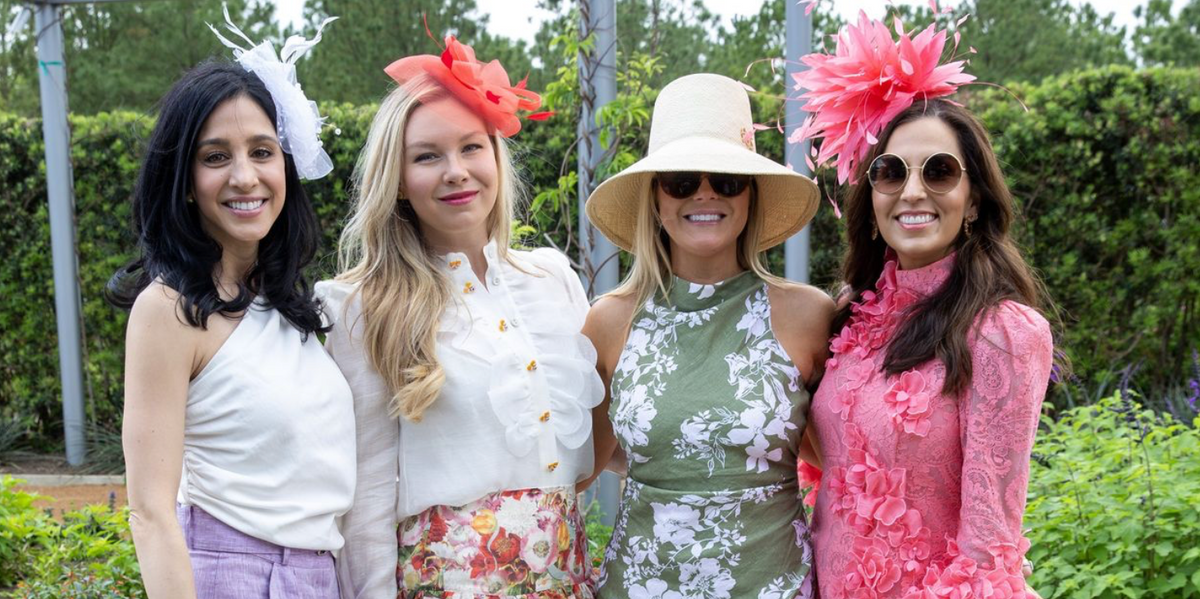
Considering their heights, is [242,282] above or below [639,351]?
above

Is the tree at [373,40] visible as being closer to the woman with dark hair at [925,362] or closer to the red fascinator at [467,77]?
the red fascinator at [467,77]

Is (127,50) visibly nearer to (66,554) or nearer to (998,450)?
(66,554)

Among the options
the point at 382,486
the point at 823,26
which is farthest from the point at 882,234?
the point at 823,26

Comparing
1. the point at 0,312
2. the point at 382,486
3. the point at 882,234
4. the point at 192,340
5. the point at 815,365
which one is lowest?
the point at 0,312

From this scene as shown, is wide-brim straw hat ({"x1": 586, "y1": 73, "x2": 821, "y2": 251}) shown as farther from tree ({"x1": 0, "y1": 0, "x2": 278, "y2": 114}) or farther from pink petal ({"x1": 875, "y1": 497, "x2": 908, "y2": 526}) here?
tree ({"x1": 0, "y1": 0, "x2": 278, "y2": 114})

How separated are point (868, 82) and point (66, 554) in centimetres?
358

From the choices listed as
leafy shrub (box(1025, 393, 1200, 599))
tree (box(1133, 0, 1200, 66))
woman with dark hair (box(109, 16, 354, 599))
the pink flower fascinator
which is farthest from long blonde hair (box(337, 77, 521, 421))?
tree (box(1133, 0, 1200, 66))

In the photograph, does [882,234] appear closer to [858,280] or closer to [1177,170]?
[858,280]

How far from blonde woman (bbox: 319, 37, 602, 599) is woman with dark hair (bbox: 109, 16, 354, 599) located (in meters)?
0.11

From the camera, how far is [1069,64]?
55.6 feet

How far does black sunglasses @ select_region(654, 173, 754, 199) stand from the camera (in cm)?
234

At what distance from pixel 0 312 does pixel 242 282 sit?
5.99 m

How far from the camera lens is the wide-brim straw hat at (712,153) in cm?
237

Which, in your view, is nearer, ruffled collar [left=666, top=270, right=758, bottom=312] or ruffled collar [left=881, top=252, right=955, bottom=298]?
ruffled collar [left=881, top=252, right=955, bottom=298]
